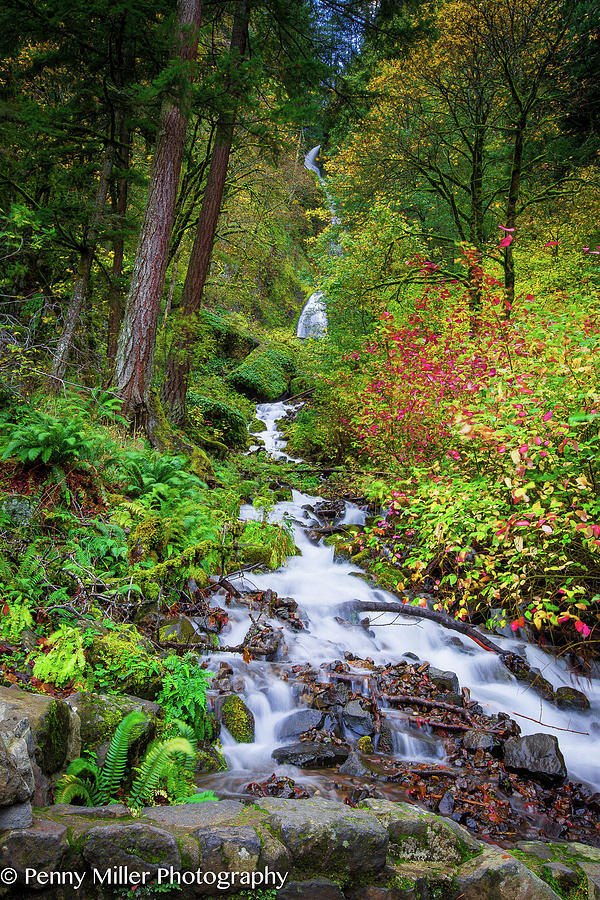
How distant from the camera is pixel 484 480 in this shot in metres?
4.65

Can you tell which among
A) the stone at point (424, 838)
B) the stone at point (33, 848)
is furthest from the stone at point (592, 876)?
the stone at point (33, 848)

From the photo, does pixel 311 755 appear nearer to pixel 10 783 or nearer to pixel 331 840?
pixel 331 840

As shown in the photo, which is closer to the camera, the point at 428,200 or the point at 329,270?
the point at 329,270

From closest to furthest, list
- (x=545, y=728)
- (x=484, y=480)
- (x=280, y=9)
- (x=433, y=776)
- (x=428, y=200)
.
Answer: (x=433, y=776) → (x=484, y=480) → (x=545, y=728) → (x=280, y=9) → (x=428, y=200)

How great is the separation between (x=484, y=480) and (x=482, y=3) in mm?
11146

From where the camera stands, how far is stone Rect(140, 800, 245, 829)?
95.6 inches

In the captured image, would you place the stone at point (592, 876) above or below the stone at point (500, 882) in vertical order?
below

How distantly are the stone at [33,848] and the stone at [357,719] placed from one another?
10.1ft

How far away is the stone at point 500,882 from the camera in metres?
2.40

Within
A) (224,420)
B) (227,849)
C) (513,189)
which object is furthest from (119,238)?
(227,849)

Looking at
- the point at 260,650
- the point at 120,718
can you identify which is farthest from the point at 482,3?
the point at 120,718

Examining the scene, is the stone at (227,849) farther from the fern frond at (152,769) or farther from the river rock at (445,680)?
the river rock at (445,680)

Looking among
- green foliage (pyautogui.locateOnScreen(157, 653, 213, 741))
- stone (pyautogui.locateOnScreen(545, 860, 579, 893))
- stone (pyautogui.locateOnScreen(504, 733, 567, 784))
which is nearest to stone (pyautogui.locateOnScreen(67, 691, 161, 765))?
green foliage (pyautogui.locateOnScreen(157, 653, 213, 741))

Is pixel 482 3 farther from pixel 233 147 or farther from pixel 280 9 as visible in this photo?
pixel 233 147
